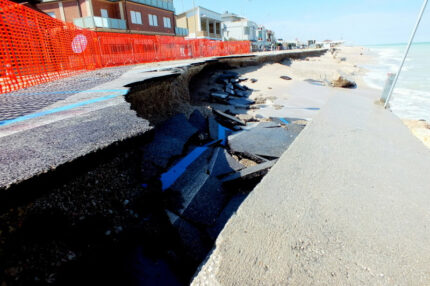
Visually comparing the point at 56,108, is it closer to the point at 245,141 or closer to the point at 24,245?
the point at 24,245

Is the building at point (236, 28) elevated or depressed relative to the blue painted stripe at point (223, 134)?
elevated

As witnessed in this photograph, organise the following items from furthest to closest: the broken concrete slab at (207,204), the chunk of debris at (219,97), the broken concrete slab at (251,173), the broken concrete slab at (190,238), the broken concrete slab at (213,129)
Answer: the chunk of debris at (219,97) → the broken concrete slab at (213,129) → the broken concrete slab at (251,173) → the broken concrete slab at (207,204) → the broken concrete slab at (190,238)

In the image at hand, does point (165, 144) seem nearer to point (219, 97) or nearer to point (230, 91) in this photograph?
point (219, 97)

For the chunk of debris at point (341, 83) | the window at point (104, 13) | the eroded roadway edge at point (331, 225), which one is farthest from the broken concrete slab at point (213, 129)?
the window at point (104, 13)

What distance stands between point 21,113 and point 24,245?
8.03 feet

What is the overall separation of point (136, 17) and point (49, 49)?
2797cm

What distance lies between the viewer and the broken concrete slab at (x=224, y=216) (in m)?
2.40

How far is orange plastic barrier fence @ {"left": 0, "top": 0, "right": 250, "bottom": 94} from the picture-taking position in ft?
16.8

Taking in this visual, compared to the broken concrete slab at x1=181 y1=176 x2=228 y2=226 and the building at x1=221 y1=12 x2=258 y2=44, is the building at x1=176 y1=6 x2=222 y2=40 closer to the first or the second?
the building at x1=221 y1=12 x2=258 y2=44

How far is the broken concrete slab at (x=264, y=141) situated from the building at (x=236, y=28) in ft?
209

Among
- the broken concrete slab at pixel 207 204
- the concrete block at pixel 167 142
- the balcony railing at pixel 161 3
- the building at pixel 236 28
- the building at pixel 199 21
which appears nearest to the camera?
the broken concrete slab at pixel 207 204

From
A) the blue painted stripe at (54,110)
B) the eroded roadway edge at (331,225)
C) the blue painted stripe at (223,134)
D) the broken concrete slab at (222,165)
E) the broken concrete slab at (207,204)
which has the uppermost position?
the blue painted stripe at (54,110)

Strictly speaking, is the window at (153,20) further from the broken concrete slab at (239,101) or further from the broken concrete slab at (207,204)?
the broken concrete slab at (207,204)

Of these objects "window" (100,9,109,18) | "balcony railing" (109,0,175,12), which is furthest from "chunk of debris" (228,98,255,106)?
"balcony railing" (109,0,175,12)
